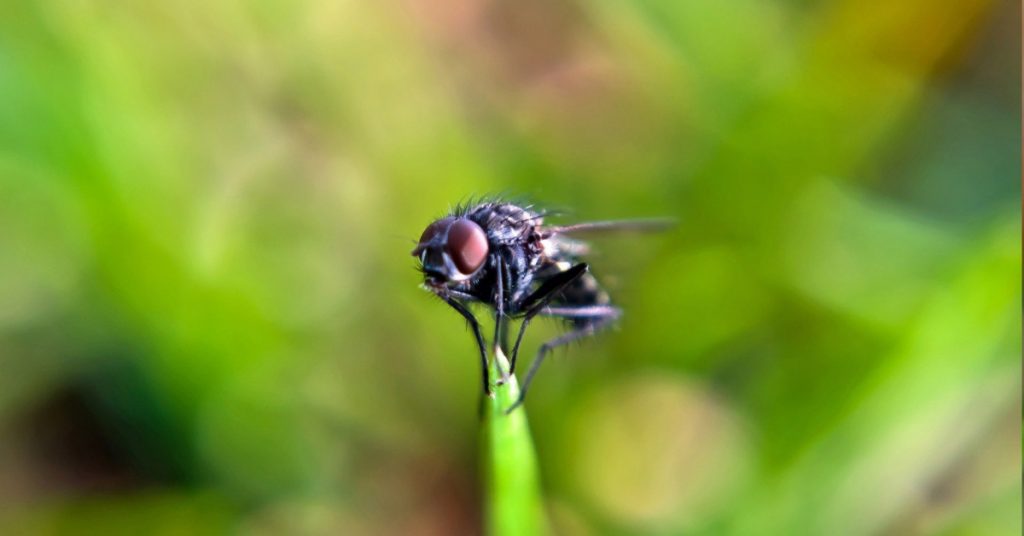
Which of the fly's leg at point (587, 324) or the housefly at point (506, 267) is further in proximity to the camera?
the fly's leg at point (587, 324)

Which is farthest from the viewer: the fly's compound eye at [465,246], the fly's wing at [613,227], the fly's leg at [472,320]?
the fly's wing at [613,227]

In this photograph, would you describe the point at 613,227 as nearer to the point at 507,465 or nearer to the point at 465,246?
the point at 465,246

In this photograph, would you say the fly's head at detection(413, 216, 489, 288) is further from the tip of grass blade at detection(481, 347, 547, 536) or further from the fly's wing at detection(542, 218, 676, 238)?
the fly's wing at detection(542, 218, 676, 238)

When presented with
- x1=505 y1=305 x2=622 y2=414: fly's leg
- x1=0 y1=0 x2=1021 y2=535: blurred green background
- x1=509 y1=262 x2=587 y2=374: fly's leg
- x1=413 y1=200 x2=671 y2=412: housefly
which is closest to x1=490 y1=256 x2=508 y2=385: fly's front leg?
x1=413 y1=200 x2=671 y2=412: housefly

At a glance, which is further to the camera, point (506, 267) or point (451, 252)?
point (506, 267)

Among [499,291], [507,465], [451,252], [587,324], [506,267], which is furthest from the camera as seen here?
[587,324]

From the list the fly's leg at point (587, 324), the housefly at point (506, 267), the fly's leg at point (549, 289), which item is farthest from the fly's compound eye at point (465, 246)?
the fly's leg at point (587, 324)

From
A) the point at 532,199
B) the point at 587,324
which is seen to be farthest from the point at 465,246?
the point at 532,199

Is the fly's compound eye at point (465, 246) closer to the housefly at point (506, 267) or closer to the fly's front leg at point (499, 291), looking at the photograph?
the housefly at point (506, 267)
